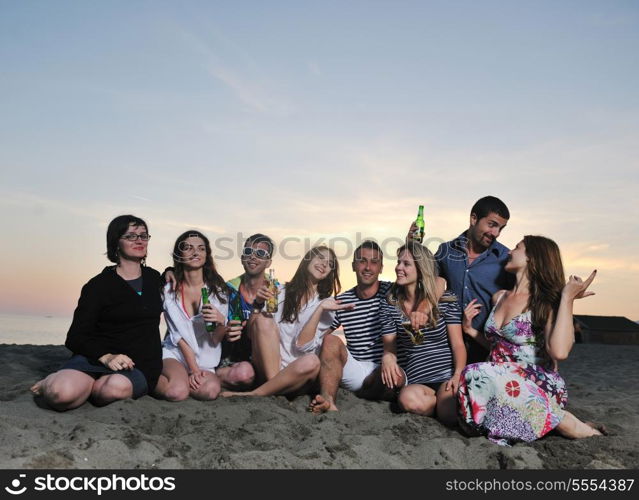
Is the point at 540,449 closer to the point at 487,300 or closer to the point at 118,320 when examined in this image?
the point at 487,300

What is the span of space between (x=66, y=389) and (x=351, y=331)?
2331mm

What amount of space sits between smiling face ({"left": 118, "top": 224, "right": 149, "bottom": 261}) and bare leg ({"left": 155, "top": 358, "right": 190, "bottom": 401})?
0.96 metres

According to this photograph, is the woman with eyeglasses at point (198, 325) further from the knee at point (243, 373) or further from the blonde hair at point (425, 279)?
the blonde hair at point (425, 279)

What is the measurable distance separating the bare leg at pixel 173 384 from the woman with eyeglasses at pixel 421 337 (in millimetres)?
1597

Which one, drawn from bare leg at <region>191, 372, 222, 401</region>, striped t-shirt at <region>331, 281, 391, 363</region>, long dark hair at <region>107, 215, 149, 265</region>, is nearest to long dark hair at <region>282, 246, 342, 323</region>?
striped t-shirt at <region>331, 281, 391, 363</region>

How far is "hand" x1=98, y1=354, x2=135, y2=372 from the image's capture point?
4.48 m

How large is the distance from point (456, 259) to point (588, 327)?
1808 cm

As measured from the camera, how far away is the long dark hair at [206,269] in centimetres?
515

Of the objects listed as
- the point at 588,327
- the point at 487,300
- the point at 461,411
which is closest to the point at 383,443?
the point at 461,411

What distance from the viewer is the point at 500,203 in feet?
17.7

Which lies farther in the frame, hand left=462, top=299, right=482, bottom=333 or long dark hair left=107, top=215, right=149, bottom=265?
hand left=462, top=299, right=482, bottom=333

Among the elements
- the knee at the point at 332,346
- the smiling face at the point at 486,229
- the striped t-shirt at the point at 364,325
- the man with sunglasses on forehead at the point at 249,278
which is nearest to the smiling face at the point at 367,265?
the striped t-shirt at the point at 364,325

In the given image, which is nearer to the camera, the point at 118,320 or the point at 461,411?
the point at 461,411

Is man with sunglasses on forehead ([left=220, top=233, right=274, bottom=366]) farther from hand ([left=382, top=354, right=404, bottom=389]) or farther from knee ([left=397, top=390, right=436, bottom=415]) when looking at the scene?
knee ([left=397, top=390, right=436, bottom=415])
